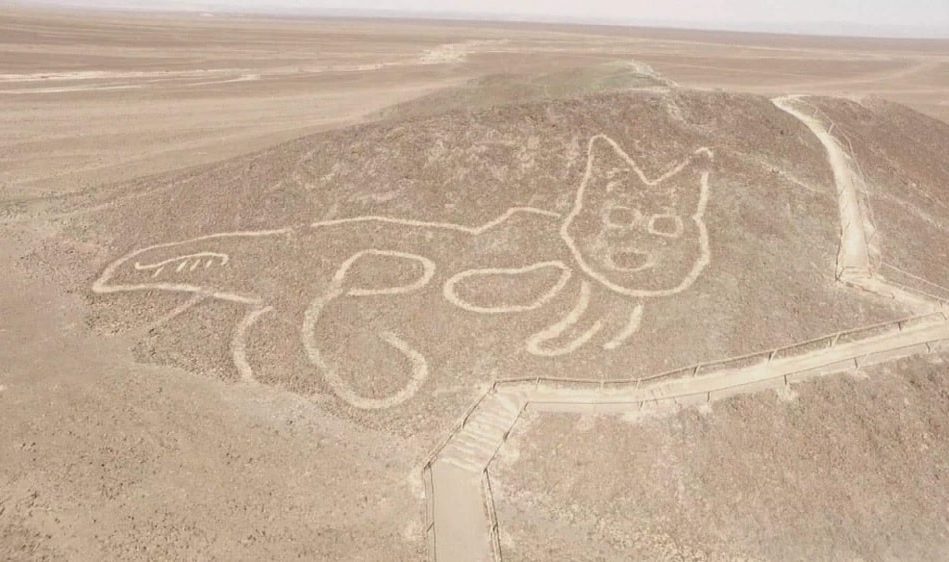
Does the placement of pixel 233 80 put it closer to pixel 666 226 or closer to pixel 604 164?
pixel 604 164

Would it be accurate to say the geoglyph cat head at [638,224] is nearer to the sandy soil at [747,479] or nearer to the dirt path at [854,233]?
the dirt path at [854,233]

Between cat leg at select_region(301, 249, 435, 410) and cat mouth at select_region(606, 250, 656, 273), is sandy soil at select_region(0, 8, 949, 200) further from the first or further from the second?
cat mouth at select_region(606, 250, 656, 273)

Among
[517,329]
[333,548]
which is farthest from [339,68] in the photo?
[333,548]

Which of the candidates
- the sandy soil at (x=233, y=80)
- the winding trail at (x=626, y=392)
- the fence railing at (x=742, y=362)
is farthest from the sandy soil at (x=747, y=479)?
the sandy soil at (x=233, y=80)

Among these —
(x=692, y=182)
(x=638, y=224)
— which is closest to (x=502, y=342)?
(x=638, y=224)

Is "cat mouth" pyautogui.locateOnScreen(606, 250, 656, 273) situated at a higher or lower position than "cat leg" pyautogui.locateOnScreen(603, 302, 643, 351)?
higher

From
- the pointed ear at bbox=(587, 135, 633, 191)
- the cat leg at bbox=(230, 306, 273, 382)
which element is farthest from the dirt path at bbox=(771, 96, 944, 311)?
the cat leg at bbox=(230, 306, 273, 382)
